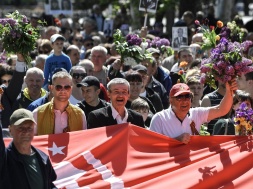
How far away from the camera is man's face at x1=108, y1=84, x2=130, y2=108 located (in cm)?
938

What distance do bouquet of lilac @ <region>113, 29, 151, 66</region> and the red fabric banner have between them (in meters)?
4.28

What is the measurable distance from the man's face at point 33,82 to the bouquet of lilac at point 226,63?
2.72 m

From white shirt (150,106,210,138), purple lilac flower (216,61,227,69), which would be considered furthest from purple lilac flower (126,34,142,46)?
purple lilac flower (216,61,227,69)

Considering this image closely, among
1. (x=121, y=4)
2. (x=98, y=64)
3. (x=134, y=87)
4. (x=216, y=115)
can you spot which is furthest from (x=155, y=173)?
(x=121, y=4)

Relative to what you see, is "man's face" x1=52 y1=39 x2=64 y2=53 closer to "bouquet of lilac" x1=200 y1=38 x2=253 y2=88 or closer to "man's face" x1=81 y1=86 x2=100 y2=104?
"man's face" x1=81 y1=86 x2=100 y2=104

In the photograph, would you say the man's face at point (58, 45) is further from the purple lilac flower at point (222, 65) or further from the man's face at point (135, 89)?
the purple lilac flower at point (222, 65)

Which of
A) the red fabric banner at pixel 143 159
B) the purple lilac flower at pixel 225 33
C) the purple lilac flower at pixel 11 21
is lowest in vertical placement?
the red fabric banner at pixel 143 159

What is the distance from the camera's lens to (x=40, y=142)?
352 inches

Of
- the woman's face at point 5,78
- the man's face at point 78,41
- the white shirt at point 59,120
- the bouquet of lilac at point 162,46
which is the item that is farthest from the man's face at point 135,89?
the man's face at point 78,41

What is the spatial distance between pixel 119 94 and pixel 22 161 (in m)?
2.37

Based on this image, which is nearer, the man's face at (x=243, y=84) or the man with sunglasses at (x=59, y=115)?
the man with sunglasses at (x=59, y=115)

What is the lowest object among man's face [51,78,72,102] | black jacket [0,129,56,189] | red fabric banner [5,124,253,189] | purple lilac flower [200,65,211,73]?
red fabric banner [5,124,253,189]

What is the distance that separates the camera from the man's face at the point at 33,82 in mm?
11125

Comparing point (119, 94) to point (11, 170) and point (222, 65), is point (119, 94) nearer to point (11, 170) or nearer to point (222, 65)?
point (222, 65)
